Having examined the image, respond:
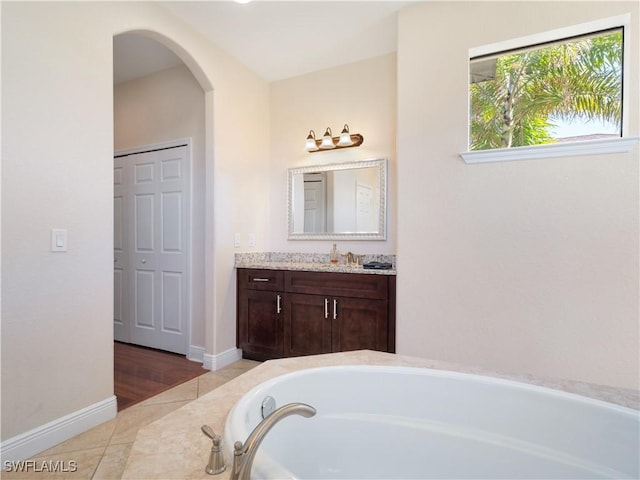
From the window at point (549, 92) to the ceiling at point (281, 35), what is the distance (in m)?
0.82

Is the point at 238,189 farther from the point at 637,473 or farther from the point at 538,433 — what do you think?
the point at 637,473

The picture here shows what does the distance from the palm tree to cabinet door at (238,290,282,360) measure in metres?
2.00

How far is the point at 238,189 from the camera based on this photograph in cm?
312

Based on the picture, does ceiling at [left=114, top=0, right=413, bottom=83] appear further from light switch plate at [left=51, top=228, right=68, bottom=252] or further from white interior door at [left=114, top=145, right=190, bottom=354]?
light switch plate at [left=51, top=228, right=68, bottom=252]

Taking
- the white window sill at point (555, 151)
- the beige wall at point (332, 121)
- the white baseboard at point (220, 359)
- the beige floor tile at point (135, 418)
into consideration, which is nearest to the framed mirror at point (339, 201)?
the beige wall at point (332, 121)

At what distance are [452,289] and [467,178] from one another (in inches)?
28.7

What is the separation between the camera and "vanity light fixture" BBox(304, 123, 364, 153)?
10.0 ft

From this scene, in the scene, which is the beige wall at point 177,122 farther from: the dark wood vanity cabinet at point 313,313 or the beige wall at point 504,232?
the beige wall at point 504,232

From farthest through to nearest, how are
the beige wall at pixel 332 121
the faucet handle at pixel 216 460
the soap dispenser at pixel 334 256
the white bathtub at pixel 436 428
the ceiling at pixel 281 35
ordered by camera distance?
the soap dispenser at pixel 334 256
the beige wall at pixel 332 121
the ceiling at pixel 281 35
the white bathtub at pixel 436 428
the faucet handle at pixel 216 460

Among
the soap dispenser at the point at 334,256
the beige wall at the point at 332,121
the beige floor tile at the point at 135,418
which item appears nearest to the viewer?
the beige floor tile at the point at 135,418

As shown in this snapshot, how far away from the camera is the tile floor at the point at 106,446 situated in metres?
1.58

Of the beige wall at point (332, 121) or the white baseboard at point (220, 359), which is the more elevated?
the beige wall at point (332, 121)

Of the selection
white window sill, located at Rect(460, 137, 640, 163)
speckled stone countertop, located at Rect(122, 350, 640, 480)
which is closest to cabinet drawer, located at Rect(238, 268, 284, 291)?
speckled stone countertop, located at Rect(122, 350, 640, 480)

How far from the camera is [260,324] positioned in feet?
9.78
